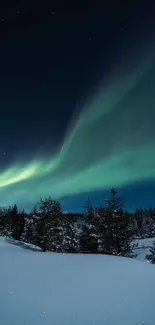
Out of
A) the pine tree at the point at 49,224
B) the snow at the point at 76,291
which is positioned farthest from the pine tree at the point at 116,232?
the snow at the point at 76,291

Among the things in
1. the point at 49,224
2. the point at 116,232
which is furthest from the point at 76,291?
the point at 49,224

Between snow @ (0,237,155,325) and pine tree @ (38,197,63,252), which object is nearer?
snow @ (0,237,155,325)

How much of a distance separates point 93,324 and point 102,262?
498cm

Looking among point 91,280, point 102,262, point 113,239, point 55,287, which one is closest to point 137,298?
point 91,280

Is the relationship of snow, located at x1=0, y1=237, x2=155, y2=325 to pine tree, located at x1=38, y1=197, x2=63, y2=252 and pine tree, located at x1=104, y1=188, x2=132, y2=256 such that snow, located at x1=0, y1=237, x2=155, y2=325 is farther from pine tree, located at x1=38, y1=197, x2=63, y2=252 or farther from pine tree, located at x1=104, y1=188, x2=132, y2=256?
pine tree, located at x1=38, y1=197, x2=63, y2=252

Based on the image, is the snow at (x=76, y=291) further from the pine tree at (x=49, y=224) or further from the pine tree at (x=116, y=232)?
the pine tree at (x=49, y=224)

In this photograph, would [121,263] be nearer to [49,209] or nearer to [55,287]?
[55,287]

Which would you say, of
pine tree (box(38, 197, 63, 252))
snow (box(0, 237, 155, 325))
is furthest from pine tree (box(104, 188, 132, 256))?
snow (box(0, 237, 155, 325))

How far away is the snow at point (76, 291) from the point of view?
762 cm

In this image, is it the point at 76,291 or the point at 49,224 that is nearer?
the point at 76,291

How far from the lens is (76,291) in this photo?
9.30 m

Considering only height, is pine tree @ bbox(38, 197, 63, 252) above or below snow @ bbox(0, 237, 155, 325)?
above

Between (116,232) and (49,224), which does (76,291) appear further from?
(49,224)

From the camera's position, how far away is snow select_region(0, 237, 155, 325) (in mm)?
7617
